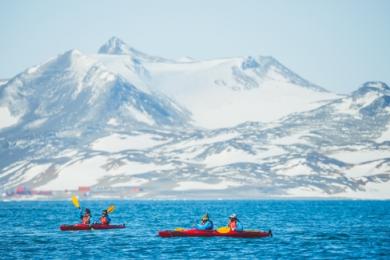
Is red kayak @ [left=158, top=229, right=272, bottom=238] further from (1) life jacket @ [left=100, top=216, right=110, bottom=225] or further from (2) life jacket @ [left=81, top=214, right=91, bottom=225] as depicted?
(2) life jacket @ [left=81, top=214, right=91, bottom=225]

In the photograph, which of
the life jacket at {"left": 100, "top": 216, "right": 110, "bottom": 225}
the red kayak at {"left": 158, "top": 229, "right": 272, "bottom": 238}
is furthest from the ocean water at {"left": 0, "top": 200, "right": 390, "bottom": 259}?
the life jacket at {"left": 100, "top": 216, "right": 110, "bottom": 225}

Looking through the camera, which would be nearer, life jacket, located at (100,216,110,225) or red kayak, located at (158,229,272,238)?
red kayak, located at (158,229,272,238)

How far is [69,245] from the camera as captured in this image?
12825cm

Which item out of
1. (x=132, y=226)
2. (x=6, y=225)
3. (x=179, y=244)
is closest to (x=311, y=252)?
(x=179, y=244)

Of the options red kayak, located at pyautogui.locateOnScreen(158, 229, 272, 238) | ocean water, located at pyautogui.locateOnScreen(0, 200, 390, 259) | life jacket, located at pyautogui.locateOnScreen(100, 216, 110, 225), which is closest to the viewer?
ocean water, located at pyautogui.locateOnScreen(0, 200, 390, 259)

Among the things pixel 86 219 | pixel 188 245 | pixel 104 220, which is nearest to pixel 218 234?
pixel 188 245

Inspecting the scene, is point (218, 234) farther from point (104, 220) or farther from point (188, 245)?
point (104, 220)

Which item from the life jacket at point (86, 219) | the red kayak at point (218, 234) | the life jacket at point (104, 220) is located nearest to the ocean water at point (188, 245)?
the red kayak at point (218, 234)

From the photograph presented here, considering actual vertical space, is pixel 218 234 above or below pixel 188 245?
above

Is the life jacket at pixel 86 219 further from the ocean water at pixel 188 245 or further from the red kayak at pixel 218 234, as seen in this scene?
the red kayak at pixel 218 234

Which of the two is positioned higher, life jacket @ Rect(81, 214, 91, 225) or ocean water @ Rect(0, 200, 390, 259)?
life jacket @ Rect(81, 214, 91, 225)

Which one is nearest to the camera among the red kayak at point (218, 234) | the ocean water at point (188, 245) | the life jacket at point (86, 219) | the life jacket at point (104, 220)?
the ocean water at point (188, 245)

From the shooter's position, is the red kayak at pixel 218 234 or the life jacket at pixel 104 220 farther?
the life jacket at pixel 104 220

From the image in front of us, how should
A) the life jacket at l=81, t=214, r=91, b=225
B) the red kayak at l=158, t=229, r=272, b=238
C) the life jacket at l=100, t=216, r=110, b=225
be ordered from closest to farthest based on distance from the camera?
the red kayak at l=158, t=229, r=272, b=238 < the life jacket at l=81, t=214, r=91, b=225 < the life jacket at l=100, t=216, r=110, b=225
